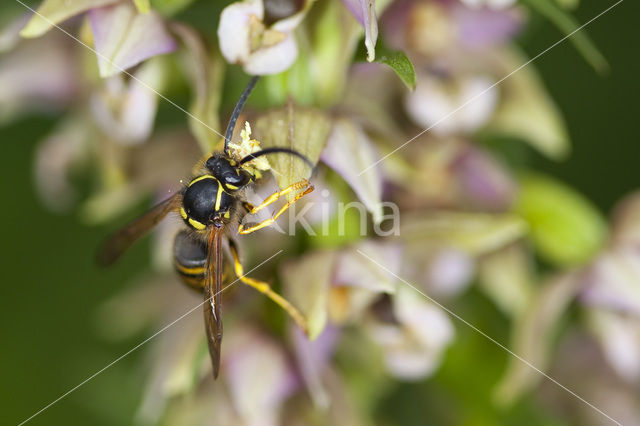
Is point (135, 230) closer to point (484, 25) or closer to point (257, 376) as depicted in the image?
point (257, 376)

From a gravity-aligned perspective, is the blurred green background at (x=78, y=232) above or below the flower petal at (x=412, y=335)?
below

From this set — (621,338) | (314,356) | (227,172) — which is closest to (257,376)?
(314,356)

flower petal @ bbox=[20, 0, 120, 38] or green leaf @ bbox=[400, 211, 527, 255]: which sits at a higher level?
flower petal @ bbox=[20, 0, 120, 38]

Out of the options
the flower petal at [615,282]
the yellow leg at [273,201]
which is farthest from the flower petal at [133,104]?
the flower petal at [615,282]

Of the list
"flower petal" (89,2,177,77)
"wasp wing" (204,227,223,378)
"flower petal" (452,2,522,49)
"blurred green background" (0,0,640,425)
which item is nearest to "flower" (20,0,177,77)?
"flower petal" (89,2,177,77)

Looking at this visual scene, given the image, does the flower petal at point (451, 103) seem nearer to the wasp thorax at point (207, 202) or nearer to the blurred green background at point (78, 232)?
the wasp thorax at point (207, 202)

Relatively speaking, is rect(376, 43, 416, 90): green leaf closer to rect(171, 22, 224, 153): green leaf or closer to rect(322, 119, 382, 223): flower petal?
rect(322, 119, 382, 223): flower petal
